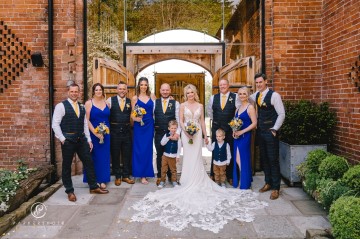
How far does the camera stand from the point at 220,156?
6039 mm

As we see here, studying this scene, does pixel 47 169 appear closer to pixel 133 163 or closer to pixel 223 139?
pixel 133 163

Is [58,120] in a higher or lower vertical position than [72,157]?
higher

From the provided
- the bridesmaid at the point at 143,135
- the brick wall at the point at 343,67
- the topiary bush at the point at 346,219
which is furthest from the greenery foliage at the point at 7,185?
the brick wall at the point at 343,67

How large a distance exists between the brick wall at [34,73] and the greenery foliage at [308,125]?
4.18 m

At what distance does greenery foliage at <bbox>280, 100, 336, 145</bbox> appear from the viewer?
6105 millimetres

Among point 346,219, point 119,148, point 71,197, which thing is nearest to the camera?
point 346,219

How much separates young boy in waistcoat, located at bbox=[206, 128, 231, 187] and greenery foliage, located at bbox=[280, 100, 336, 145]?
3.81ft

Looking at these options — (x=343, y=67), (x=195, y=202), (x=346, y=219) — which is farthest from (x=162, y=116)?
(x=346, y=219)

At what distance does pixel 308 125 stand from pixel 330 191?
75.1 inches

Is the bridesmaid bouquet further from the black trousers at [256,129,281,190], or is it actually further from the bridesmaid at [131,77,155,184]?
the black trousers at [256,129,281,190]

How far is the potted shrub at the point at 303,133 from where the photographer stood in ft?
19.9

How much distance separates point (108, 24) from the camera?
37.8ft

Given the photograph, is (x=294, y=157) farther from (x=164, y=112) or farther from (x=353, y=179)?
(x=164, y=112)

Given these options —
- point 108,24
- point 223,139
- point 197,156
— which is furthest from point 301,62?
point 108,24
